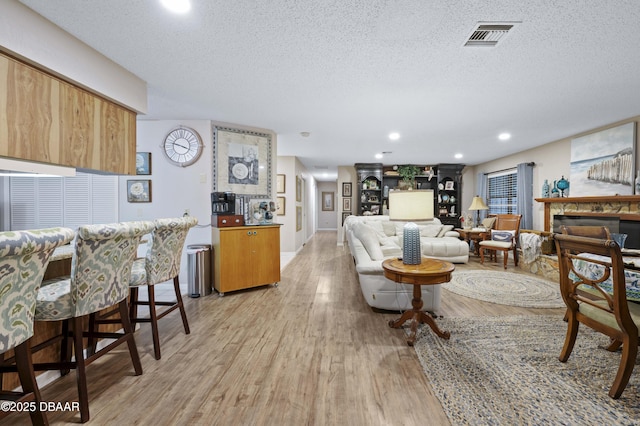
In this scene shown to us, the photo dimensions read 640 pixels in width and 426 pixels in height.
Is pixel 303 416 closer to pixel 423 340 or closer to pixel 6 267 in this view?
pixel 423 340

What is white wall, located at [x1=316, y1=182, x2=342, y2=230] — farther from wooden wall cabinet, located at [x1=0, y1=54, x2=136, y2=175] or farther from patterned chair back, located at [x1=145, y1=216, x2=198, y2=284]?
patterned chair back, located at [x1=145, y1=216, x2=198, y2=284]

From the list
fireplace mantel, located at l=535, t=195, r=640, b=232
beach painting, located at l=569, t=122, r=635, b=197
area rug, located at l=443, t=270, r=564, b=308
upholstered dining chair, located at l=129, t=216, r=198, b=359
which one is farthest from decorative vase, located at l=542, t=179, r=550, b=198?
upholstered dining chair, located at l=129, t=216, r=198, b=359

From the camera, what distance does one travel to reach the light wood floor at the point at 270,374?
1.48m

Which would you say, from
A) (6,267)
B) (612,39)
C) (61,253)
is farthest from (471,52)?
(61,253)

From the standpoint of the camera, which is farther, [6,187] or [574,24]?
[6,187]

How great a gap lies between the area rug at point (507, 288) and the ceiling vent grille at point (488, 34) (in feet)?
8.95

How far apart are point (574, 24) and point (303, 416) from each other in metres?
2.97

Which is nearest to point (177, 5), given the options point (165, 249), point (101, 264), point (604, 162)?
point (101, 264)

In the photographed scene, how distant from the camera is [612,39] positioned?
6.30 feet

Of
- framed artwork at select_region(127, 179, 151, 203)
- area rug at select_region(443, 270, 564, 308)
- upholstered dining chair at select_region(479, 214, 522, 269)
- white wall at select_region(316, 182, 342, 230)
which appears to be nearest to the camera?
area rug at select_region(443, 270, 564, 308)

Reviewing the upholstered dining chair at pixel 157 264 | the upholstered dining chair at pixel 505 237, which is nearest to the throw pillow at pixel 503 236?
the upholstered dining chair at pixel 505 237

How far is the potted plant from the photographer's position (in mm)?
7426

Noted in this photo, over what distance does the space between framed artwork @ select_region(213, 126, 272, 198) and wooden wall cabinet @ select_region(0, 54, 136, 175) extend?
4.27 feet

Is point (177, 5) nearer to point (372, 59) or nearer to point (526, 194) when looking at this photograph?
point (372, 59)
